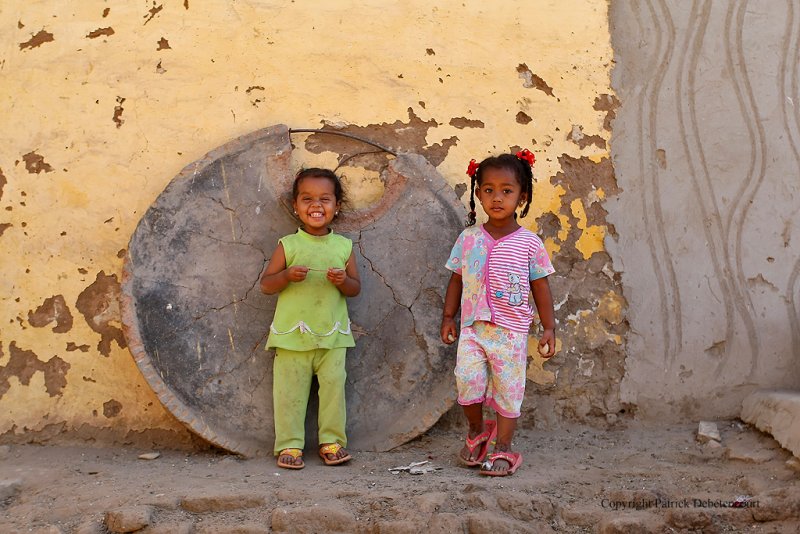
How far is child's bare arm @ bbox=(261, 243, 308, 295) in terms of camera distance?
3.14 m

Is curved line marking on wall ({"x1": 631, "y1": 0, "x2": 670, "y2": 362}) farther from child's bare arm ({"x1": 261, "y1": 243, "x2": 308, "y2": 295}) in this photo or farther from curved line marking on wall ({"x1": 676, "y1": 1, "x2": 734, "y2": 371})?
child's bare arm ({"x1": 261, "y1": 243, "x2": 308, "y2": 295})

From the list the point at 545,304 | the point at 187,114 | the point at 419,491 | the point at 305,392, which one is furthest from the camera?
the point at 187,114

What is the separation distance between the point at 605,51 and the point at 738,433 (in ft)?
5.39

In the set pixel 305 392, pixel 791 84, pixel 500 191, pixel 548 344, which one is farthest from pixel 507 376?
pixel 791 84

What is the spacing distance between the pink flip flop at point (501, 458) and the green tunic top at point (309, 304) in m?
0.68

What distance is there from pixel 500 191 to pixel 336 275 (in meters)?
0.66

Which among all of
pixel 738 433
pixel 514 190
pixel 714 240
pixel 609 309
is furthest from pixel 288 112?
pixel 738 433

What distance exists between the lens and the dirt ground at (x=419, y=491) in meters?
2.63

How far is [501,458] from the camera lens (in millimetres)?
3084

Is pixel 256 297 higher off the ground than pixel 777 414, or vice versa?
pixel 256 297

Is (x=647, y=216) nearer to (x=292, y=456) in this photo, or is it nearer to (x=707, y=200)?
(x=707, y=200)

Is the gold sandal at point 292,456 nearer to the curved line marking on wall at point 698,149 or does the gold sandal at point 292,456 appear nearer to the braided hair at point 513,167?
the braided hair at point 513,167

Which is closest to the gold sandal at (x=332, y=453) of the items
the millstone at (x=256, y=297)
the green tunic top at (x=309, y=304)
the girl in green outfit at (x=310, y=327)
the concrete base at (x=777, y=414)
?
the girl in green outfit at (x=310, y=327)

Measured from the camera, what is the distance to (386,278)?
349cm
